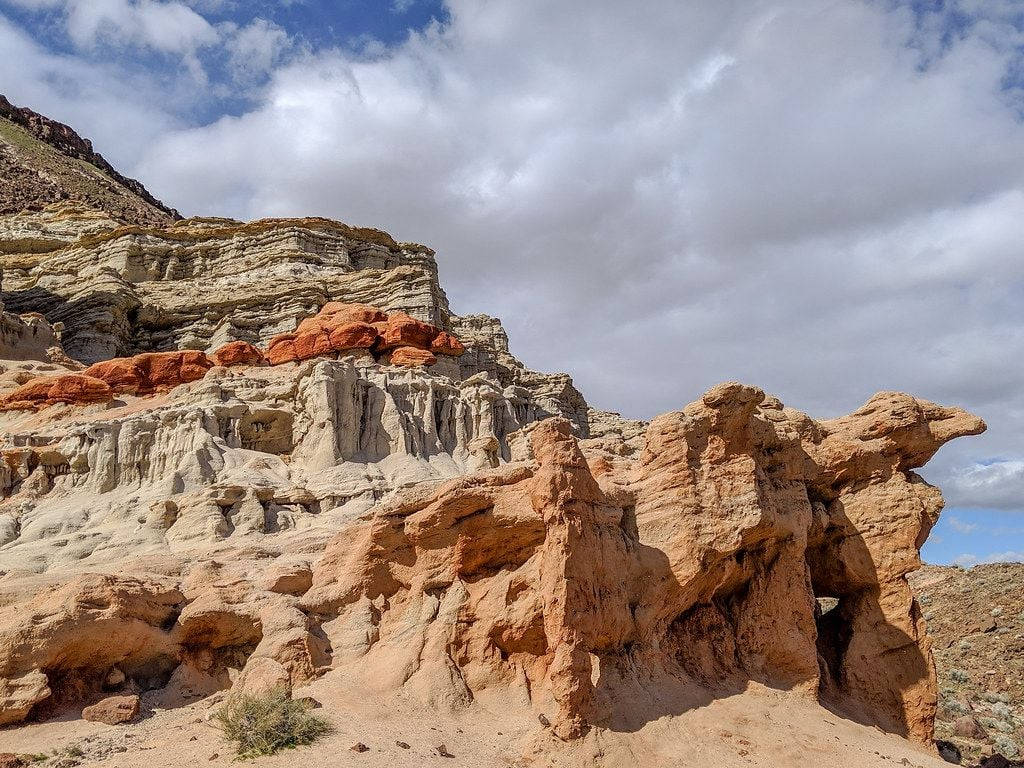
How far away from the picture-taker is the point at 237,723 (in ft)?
36.8

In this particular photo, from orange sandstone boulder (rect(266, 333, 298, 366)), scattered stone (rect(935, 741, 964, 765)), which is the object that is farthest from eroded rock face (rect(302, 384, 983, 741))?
orange sandstone boulder (rect(266, 333, 298, 366))

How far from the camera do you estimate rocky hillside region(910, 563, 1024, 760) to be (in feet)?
76.0

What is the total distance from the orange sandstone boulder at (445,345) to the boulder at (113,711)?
32105 millimetres

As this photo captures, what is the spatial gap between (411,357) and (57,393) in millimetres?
16468

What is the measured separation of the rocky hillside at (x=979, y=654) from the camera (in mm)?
23172

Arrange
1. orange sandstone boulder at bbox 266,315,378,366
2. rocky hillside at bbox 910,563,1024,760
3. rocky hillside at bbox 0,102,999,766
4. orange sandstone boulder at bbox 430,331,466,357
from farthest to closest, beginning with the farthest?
orange sandstone boulder at bbox 430,331,466,357, orange sandstone boulder at bbox 266,315,378,366, rocky hillside at bbox 910,563,1024,760, rocky hillside at bbox 0,102,999,766

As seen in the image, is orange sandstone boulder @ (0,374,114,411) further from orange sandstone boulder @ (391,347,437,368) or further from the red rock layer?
orange sandstone boulder @ (391,347,437,368)

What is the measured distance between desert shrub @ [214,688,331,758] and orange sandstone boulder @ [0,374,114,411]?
28775 millimetres

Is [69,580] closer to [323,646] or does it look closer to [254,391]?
[323,646]

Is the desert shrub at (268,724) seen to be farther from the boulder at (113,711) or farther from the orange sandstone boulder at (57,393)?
the orange sandstone boulder at (57,393)

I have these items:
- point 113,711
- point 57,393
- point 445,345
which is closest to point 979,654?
point 445,345

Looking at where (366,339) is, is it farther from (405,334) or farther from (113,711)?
(113,711)

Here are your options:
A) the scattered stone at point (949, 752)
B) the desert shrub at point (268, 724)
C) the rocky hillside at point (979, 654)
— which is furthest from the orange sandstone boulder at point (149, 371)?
the rocky hillside at point (979, 654)

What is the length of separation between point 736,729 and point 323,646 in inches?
289
